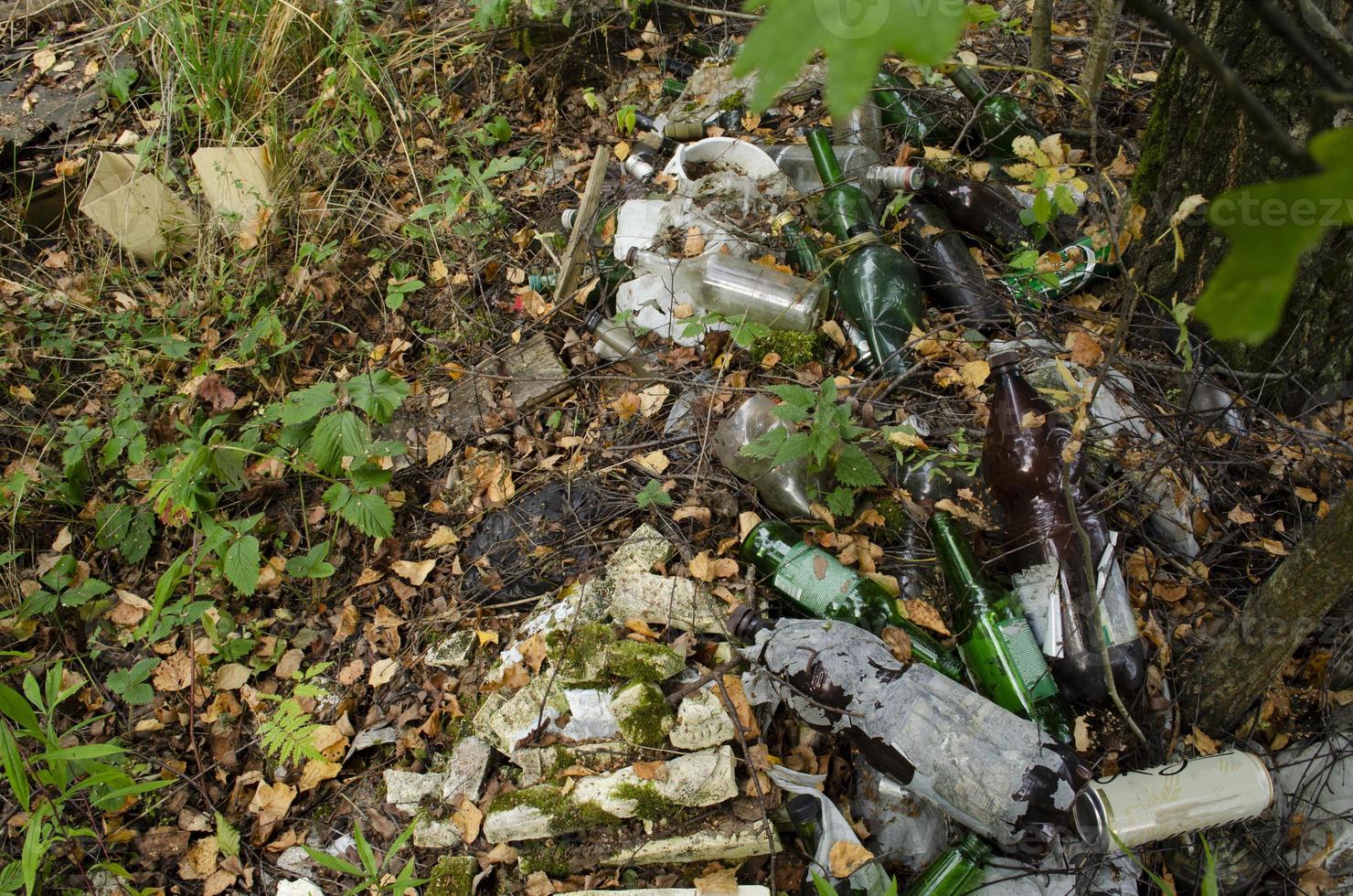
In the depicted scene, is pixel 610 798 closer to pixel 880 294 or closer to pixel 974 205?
pixel 880 294

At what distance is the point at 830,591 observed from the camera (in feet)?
6.61

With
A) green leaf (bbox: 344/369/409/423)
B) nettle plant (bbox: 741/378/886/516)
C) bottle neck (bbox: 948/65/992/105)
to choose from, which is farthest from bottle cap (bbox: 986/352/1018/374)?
green leaf (bbox: 344/369/409/423)

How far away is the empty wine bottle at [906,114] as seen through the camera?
3145 mm

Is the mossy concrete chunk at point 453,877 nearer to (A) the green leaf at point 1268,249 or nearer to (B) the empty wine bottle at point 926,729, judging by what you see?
(B) the empty wine bottle at point 926,729

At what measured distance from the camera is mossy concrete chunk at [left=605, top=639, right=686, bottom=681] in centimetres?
190

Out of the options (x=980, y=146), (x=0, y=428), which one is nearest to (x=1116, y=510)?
(x=980, y=146)

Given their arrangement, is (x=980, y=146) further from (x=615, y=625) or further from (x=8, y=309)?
(x=8, y=309)

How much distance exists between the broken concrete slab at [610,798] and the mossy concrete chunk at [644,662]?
0.63 feet

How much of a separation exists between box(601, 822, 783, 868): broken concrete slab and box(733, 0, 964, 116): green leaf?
1.53 m

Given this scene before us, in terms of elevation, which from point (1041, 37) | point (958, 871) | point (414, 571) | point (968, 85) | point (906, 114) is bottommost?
point (414, 571)

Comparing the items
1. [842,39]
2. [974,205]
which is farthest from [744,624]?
[974,205]

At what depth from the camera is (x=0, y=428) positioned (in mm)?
3127

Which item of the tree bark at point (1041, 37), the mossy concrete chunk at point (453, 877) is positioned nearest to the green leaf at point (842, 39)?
the mossy concrete chunk at point (453, 877)

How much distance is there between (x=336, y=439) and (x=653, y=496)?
3.16ft
